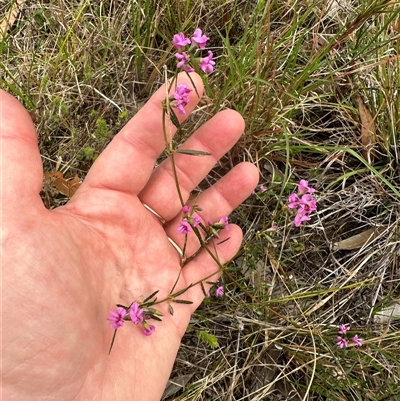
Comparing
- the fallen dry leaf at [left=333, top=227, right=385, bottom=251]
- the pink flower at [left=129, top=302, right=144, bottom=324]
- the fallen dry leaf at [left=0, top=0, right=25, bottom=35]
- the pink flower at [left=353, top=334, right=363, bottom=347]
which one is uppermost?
Answer: the fallen dry leaf at [left=0, top=0, right=25, bottom=35]

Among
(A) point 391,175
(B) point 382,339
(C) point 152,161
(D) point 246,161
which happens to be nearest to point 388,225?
(A) point 391,175

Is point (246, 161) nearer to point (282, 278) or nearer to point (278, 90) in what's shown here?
point (278, 90)

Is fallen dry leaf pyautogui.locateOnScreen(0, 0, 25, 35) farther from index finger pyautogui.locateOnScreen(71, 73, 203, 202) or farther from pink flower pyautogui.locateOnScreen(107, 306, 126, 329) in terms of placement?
pink flower pyautogui.locateOnScreen(107, 306, 126, 329)

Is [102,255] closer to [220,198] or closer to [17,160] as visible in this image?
[17,160]

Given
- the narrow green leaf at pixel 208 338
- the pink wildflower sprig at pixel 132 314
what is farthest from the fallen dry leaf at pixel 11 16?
the narrow green leaf at pixel 208 338

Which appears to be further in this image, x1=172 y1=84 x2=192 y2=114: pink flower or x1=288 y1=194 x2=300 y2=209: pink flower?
x1=288 y1=194 x2=300 y2=209: pink flower

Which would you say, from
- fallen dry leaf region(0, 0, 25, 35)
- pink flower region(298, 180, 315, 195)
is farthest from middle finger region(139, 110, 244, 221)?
fallen dry leaf region(0, 0, 25, 35)

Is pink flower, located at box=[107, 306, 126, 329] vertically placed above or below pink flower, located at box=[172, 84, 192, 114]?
below
